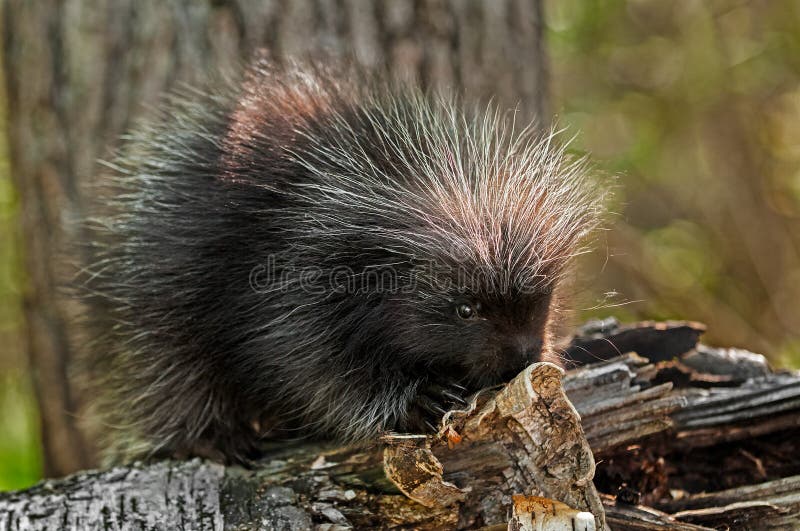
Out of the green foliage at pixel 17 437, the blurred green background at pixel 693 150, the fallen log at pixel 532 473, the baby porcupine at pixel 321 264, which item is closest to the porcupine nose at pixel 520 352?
the baby porcupine at pixel 321 264

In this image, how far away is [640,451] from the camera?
2.70m

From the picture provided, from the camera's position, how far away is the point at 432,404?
8.00ft

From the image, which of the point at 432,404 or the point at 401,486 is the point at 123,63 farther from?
the point at 401,486

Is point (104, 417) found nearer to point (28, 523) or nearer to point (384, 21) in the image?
point (28, 523)

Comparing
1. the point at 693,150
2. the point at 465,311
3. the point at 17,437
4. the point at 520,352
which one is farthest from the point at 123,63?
the point at 693,150

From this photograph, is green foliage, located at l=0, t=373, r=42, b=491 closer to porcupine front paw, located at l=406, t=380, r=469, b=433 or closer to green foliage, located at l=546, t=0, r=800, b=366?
porcupine front paw, located at l=406, t=380, r=469, b=433

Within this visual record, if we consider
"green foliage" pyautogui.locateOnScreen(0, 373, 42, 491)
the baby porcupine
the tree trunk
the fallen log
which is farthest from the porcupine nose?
"green foliage" pyautogui.locateOnScreen(0, 373, 42, 491)

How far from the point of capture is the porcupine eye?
7.68ft

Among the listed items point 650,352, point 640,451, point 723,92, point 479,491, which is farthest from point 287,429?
point 723,92

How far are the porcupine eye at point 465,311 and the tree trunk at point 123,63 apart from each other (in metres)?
1.42

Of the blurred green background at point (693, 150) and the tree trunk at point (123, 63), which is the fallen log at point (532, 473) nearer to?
the tree trunk at point (123, 63)

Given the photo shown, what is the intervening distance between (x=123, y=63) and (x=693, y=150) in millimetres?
4752

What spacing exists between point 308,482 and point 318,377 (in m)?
0.32

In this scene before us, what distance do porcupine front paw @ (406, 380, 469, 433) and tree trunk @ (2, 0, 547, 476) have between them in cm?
152
